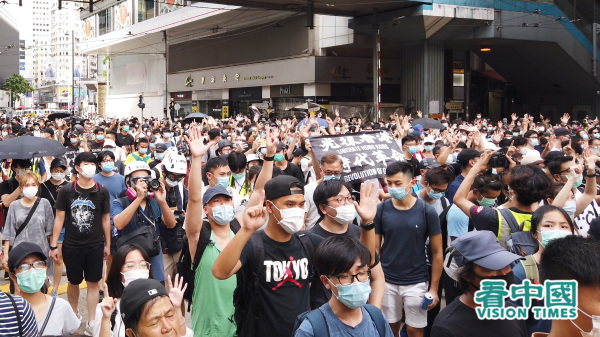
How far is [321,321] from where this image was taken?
3039mm

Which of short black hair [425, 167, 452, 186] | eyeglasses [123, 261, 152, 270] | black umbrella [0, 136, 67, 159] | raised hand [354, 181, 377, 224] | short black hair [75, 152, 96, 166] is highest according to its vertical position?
black umbrella [0, 136, 67, 159]

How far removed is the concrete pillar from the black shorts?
23060mm

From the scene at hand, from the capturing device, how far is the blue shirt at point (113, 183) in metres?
7.39

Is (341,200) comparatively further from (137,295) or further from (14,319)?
(14,319)

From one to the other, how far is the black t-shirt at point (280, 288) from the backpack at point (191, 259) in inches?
28.5

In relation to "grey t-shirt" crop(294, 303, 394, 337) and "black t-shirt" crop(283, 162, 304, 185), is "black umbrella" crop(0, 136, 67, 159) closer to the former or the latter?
"black t-shirt" crop(283, 162, 304, 185)

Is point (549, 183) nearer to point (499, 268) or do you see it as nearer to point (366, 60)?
point (499, 268)

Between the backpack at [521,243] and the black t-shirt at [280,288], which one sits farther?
the backpack at [521,243]

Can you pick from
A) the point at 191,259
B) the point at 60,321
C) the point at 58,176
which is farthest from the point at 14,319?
the point at 58,176

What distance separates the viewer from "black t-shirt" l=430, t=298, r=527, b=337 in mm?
2969

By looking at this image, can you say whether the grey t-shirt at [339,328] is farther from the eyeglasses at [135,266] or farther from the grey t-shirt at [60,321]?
the grey t-shirt at [60,321]

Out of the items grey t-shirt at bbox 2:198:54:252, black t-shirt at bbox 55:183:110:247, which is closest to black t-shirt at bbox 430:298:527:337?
black t-shirt at bbox 55:183:110:247

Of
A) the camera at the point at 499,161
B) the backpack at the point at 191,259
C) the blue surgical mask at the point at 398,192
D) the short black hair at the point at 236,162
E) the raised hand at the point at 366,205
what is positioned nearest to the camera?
the raised hand at the point at 366,205

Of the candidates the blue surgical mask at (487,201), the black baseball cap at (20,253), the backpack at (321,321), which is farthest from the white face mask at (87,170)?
the backpack at (321,321)
